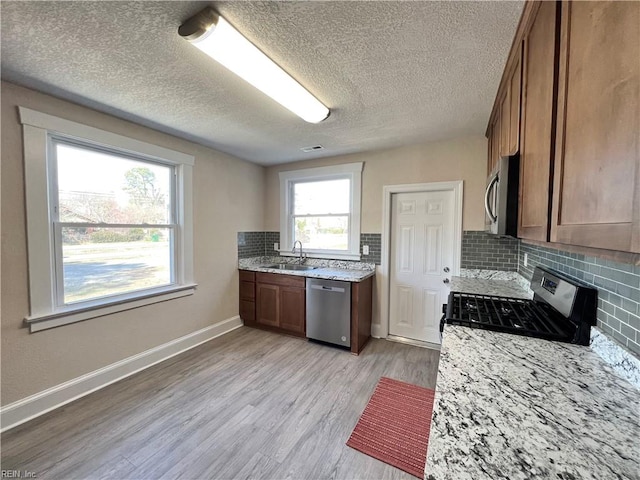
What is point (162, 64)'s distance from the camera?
5.16 feet

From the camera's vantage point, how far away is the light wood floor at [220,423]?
5.01 feet

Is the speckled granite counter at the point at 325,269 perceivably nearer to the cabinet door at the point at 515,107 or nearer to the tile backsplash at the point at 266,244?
the tile backsplash at the point at 266,244

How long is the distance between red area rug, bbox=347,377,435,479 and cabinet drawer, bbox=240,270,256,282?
2130mm

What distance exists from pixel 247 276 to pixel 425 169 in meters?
2.78

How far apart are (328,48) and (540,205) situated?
Answer: 4.32ft

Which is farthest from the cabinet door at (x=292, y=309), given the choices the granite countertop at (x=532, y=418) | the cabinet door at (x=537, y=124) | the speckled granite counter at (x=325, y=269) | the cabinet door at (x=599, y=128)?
the cabinet door at (x=599, y=128)

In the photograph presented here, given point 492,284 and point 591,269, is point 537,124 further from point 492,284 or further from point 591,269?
point 492,284

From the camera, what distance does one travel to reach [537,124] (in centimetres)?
106

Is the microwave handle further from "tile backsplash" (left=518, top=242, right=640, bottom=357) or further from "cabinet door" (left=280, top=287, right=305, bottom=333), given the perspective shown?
"cabinet door" (left=280, top=287, right=305, bottom=333)

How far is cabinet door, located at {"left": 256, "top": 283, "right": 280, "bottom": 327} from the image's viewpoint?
3451 mm

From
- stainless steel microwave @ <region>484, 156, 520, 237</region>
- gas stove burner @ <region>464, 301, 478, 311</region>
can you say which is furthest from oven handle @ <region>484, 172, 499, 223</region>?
gas stove burner @ <region>464, 301, 478, 311</region>

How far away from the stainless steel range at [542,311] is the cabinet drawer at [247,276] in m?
2.60

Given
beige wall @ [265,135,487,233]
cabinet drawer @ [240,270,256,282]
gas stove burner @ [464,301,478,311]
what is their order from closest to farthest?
gas stove burner @ [464,301,478,311]
beige wall @ [265,135,487,233]
cabinet drawer @ [240,270,256,282]

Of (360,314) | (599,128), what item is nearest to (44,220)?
(360,314)
